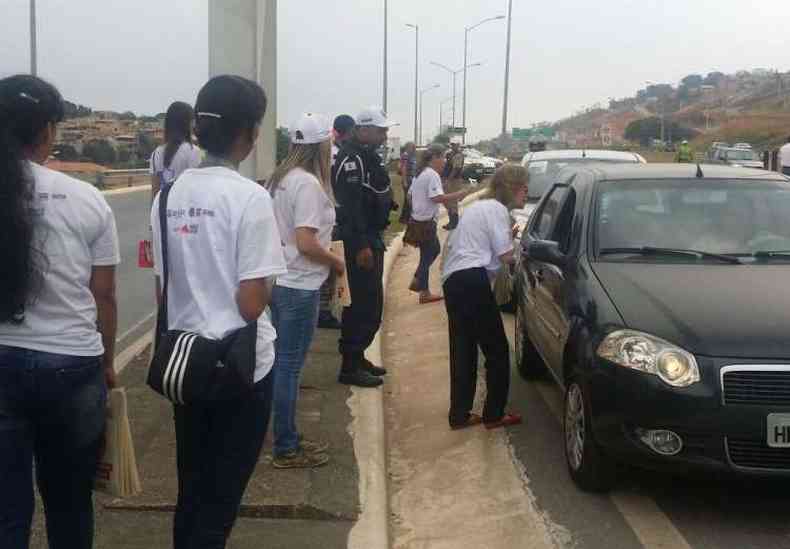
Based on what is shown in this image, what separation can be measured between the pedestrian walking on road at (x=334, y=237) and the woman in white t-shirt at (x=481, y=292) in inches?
30.3

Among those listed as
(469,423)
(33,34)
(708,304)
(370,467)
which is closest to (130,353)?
(469,423)

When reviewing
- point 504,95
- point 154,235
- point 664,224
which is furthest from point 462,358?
point 504,95

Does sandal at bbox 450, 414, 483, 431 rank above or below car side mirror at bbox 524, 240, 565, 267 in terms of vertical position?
below

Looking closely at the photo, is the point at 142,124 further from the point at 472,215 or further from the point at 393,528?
the point at 393,528

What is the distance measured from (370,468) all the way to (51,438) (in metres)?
2.37

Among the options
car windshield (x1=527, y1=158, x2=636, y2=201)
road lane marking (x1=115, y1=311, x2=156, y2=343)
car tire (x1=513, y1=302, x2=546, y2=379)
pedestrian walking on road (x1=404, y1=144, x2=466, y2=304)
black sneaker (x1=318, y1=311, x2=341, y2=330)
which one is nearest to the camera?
car tire (x1=513, y1=302, x2=546, y2=379)

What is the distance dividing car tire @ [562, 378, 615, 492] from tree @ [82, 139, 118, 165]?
7962mm

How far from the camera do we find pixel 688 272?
5.08 meters

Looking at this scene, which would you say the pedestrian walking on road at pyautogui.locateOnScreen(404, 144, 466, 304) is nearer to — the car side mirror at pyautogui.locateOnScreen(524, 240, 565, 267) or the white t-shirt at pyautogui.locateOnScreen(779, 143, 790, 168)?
the car side mirror at pyautogui.locateOnScreen(524, 240, 565, 267)

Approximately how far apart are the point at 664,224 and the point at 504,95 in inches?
1599

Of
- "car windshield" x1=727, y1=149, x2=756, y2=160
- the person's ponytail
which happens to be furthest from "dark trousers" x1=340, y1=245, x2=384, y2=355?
"car windshield" x1=727, y1=149, x2=756, y2=160

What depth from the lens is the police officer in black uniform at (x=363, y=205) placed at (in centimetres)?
609

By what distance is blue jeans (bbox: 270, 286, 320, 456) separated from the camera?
15.3 ft

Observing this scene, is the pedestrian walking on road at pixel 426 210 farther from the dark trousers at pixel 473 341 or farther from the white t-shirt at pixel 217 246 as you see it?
the white t-shirt at pixel 217 246
